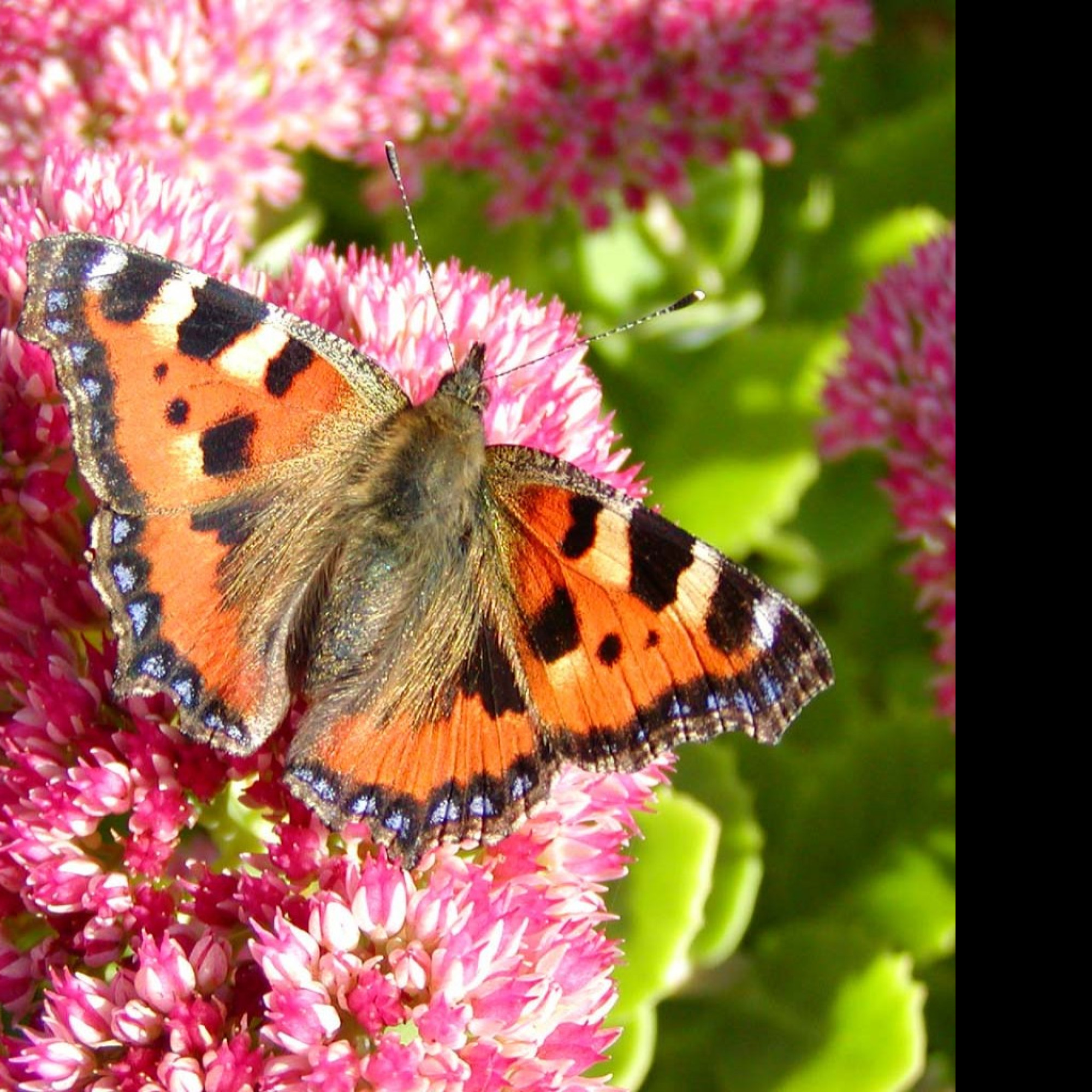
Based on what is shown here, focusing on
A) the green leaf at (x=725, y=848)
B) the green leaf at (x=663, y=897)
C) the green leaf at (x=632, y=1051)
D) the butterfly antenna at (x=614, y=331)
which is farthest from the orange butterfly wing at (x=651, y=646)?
the green leaf at (x=725, y=848)

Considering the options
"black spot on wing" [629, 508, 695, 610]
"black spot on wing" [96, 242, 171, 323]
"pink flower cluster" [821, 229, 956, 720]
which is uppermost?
"pink flower cluster" [821, 229, 956, 720]

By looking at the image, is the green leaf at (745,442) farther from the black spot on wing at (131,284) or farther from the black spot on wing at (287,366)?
the black spot on wing at (131,284)

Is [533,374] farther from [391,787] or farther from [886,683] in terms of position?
[886,683]

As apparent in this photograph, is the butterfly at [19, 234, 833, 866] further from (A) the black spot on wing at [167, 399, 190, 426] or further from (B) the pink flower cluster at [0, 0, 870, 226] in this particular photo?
(B) the pink flower cluster at [0, 0, 870, 226]

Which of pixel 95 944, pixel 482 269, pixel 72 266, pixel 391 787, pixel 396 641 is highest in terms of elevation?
pixel 482 269

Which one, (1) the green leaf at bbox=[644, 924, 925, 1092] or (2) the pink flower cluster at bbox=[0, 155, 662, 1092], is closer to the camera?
(2) the pink flower cluster at bbox=[0, 155, 662, 1092]

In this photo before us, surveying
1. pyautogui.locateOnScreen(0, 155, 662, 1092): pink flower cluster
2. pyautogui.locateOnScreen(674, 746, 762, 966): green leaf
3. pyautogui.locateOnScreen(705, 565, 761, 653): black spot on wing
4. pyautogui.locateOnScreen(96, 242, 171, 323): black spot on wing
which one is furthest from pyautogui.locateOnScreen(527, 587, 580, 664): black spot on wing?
pyautogui.locateOnScreen(674, 746, 762, 966): green leaf
